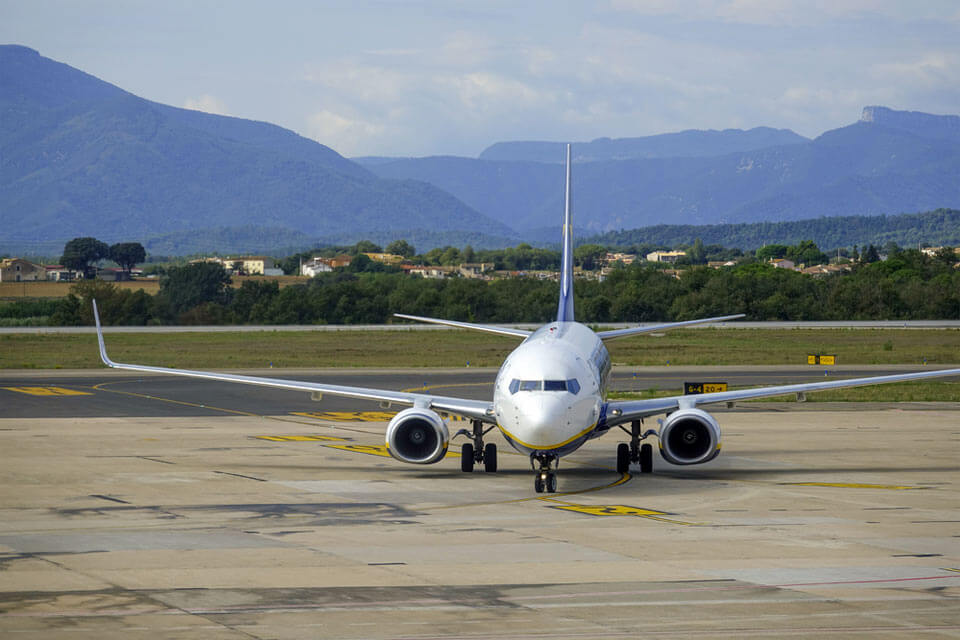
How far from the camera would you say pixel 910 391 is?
59625 mm

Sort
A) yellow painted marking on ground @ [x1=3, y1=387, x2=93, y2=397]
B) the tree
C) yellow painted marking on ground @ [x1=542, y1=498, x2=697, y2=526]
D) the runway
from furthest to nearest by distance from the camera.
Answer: the tree → yellow painted marking on ground @ [x1=3, y1=387, x2=93, y2=397] → yellow painted marking on ground @ [x1=542, y1=498, x2=697, y2=526] → the runway

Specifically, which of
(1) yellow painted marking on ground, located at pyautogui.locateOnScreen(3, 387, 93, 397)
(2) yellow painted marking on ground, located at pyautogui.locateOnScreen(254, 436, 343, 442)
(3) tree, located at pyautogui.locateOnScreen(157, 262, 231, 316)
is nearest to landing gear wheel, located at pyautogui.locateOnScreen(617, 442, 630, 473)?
(2) yellow painted marking on ground, located at pyautogui.locateOnScreen(254, 436, 343, 442)

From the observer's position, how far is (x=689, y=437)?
99.1 ft

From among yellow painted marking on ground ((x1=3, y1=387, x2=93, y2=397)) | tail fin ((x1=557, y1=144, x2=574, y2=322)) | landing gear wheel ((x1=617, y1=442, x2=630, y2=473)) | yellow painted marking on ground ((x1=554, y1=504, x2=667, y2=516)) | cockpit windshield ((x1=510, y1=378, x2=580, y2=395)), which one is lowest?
yellow painted marking on ground ((x1=3, y1=387, x2=93, y2=397))

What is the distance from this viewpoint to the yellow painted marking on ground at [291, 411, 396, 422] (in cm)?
4806

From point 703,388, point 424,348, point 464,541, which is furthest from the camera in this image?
point 424,348

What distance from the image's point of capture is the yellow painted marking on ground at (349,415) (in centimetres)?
4806

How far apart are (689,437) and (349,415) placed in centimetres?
2218

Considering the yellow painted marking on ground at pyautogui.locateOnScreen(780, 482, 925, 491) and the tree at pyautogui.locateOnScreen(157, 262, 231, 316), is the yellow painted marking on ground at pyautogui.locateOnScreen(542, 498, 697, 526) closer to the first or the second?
the yellow painted marking on ground at pyautogui.locateOnScreen(780, 482, 925, 491)

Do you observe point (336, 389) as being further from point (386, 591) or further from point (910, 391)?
point (910, 391)

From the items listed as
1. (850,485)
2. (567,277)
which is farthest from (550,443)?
(567,277)

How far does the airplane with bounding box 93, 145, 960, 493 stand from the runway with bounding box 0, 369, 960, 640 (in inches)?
36.6

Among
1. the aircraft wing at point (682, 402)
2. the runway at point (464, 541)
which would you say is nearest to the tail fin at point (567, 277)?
the runway at point (464, 541)

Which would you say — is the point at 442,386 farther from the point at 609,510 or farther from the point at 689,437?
the point at 609,510
